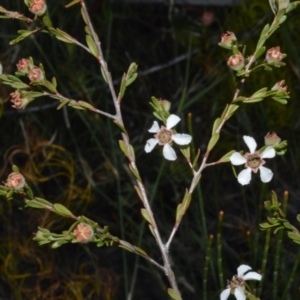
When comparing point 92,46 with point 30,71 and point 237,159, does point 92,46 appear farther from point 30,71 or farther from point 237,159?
point 237,159

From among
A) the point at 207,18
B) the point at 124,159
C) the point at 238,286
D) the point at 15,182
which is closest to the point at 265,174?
the point at 238,286

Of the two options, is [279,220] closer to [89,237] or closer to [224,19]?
[89,237]

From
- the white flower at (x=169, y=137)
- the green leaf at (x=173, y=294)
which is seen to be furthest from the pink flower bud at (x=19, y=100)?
the green leaf at (x=173, y=294)

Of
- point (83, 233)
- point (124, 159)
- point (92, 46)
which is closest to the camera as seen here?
point (83, 233)

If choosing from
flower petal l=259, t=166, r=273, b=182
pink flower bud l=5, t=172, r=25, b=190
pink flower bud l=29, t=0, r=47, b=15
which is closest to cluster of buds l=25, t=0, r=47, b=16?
pink flower bud l=29, t=0, r=47, b=15

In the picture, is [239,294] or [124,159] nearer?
[239,294]
